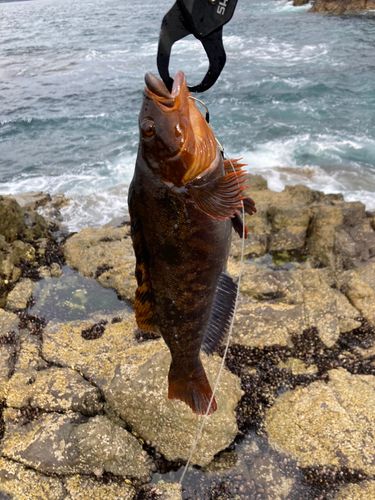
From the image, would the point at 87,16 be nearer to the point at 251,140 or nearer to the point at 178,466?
the point at 251,140

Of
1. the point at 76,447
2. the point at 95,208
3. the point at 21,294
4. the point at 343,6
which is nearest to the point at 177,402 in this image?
the point at 76,447

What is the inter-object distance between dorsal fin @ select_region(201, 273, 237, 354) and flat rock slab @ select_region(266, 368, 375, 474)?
2013 mm

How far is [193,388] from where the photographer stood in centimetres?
350

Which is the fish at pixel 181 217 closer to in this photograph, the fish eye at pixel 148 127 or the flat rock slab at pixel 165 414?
the fish eye at pixel 148 127

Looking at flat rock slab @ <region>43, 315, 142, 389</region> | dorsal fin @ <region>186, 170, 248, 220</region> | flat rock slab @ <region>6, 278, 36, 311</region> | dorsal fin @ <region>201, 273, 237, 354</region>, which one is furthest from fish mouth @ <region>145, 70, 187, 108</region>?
flat rock slab @ <region>6, 278, 36, 311</region>

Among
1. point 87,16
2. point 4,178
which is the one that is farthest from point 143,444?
point 87,16

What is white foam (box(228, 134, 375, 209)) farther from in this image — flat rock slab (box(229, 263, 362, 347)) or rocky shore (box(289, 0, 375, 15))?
rocky shore (box(289, 0, 375, 15))

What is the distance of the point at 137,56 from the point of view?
104 feet

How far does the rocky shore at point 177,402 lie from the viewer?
4.04 metres

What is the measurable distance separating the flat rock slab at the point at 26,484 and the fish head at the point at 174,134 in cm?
369

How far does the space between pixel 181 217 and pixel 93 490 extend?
11.0ft

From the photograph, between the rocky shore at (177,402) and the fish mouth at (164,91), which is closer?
the fish mouth at (164,91)

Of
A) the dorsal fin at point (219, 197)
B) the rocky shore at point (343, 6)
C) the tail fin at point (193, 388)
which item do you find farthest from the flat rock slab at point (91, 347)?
the rocky shore at point (343, 6)

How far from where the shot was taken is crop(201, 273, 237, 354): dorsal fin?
124 inches
